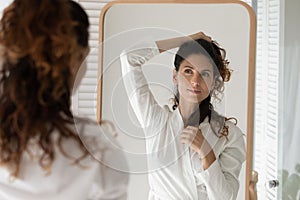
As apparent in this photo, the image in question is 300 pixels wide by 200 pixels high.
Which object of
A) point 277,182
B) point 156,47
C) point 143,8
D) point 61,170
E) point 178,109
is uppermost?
point 143,8

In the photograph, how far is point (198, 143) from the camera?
1.66m

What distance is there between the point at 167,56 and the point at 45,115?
0.65m

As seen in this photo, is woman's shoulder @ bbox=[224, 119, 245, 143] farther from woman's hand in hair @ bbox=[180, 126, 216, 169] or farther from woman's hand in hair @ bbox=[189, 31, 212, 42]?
woman's hand in hair @ bbox=[189, 31, 212, 42]

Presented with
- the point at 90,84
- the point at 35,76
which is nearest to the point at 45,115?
the point at 35,76

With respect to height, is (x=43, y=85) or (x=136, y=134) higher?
(x=43, y=85)

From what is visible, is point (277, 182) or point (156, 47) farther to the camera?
point (277, 182)

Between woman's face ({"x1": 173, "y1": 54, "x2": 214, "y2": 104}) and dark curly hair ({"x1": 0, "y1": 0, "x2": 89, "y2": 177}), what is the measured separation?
1.90ft

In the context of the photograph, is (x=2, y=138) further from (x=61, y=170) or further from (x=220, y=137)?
(x=220, y=137)

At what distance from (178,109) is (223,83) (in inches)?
5.9

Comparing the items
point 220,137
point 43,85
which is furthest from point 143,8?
point 43,85

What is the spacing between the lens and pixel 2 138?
1.12m

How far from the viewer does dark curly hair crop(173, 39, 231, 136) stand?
1653 mm

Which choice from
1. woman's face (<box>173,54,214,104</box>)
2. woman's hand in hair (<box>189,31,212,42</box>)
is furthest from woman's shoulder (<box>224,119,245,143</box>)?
woman's hand in hair (<box>189,31,212,42</box>)

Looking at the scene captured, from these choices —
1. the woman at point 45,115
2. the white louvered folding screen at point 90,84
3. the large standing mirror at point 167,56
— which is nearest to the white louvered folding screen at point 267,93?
the large standing mirror at point 167,56
